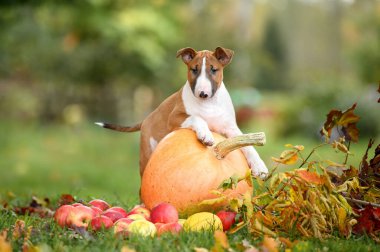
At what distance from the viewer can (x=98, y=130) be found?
15.0 metres

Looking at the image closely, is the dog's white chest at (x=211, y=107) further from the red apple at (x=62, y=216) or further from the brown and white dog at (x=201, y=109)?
the red apple at (x=62, y=216)

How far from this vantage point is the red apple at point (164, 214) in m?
3.27

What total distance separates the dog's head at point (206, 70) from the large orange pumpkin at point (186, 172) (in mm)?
322

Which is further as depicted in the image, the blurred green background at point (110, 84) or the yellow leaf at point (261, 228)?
the blurred green background at point (110, 84)

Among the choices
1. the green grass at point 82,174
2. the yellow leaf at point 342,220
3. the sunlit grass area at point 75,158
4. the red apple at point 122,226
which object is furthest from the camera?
the sunlit grass area at point 75,158

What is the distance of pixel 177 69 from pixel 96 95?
2.75 meters

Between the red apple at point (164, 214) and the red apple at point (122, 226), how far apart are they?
0.51 ft

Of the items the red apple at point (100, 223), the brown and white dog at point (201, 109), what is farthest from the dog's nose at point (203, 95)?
the red apple at point (100, 223)

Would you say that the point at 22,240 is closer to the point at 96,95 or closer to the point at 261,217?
the point at 261,217

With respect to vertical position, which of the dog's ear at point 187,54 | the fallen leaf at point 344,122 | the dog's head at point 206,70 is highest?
the dog's ear at point 187,54

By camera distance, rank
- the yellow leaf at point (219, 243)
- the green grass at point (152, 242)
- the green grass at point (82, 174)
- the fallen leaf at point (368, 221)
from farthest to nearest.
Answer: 1. the fallen leaf at point (368, 221)
2. the green grass at point (82, 174)
3. the green grass at point (152, 242)
4. the yellow leaf at point (219, 243)

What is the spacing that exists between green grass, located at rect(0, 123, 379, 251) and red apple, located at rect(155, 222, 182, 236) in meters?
0.12

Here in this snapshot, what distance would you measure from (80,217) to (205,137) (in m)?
0.93

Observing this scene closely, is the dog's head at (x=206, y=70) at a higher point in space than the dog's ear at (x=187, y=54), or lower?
lower
